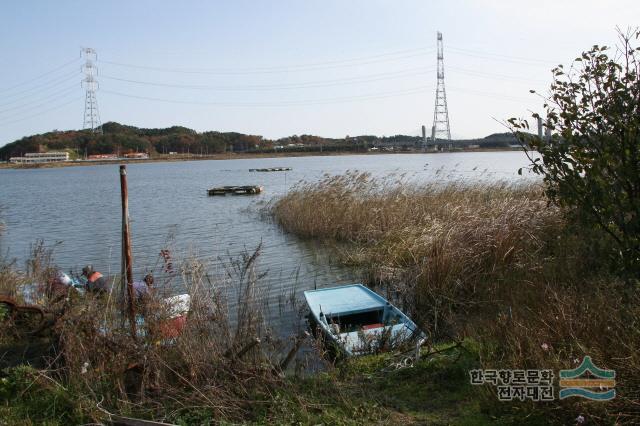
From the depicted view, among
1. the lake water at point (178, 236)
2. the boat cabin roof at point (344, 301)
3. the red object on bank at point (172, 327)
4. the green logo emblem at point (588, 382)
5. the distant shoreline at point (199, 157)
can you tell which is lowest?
the lake water at point (178, 236)

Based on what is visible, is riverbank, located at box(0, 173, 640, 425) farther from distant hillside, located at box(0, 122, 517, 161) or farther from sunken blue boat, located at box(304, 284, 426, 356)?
distant hillside, located at box(0, 122, 517, 161)

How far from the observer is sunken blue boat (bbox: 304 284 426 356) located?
7520mm

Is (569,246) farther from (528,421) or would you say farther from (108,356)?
(108,356)

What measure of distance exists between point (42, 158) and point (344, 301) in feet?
500

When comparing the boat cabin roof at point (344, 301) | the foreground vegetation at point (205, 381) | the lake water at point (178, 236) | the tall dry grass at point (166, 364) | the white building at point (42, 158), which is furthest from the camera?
the white building at point (42, 158)

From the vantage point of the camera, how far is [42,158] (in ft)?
474

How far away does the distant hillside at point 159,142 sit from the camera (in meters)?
151

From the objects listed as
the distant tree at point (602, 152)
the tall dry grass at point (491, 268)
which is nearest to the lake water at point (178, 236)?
the tall dry grass at point (491, 268)

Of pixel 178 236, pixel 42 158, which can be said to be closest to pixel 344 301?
pixel 178 236

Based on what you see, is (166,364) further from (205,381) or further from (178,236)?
(178,236)

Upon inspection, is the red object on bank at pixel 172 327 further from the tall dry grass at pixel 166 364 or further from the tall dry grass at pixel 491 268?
the tall dry grass at pixel 491 268

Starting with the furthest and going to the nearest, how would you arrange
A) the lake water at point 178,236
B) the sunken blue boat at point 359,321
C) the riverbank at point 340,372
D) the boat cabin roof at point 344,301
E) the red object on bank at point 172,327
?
the lake water at point 178,236 → the boat cabin roof at point 344,301 → the sunken blue boat at point 359,321 → the red object on bank at point 172,327 → the riverbank at point 340,372

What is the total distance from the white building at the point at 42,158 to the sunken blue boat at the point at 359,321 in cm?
15015

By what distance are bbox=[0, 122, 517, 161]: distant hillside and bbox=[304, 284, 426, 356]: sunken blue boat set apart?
122719 millimetres
